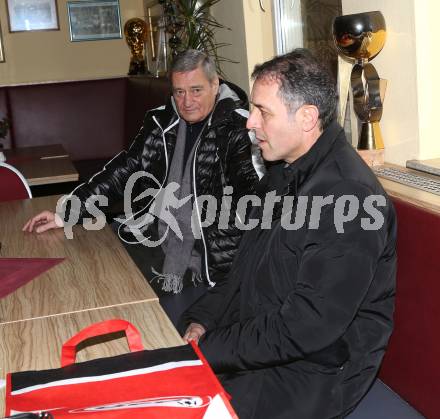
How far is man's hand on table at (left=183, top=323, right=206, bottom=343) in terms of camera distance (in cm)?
179

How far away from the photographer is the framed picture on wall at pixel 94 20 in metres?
6.59

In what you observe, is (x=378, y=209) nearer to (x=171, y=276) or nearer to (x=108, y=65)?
(x=171, y=276)

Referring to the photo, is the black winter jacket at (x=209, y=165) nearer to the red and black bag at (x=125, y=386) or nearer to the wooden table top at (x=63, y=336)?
the wooden table top at (x=63, y=336)

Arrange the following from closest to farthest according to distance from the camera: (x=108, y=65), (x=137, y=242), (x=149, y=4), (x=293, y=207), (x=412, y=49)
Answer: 1. (x=293, y=207)
2. (x=412, y=49)
3. (x=137, y=242)
4. (x=149, y=4)
5. (x=108, y=65)

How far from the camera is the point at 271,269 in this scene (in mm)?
1572

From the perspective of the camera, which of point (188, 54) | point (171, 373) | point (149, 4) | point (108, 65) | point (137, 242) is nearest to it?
point (171, 373)

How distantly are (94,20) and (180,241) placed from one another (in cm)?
442

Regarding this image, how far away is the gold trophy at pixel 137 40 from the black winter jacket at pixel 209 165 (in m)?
3.46

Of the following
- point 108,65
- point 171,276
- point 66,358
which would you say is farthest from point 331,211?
point 108,65

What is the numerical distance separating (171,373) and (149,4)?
535 cm

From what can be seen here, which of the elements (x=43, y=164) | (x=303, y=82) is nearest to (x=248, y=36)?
(x=43, y=164)

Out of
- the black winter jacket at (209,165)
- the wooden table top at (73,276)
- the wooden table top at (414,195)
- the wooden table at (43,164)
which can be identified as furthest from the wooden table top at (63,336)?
the wooden table at (43,164)

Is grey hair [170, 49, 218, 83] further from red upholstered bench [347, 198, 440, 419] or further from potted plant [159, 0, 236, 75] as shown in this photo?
potted plant [159, 0, 236, 75]

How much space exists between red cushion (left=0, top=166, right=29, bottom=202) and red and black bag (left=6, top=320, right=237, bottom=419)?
6.32 feet
